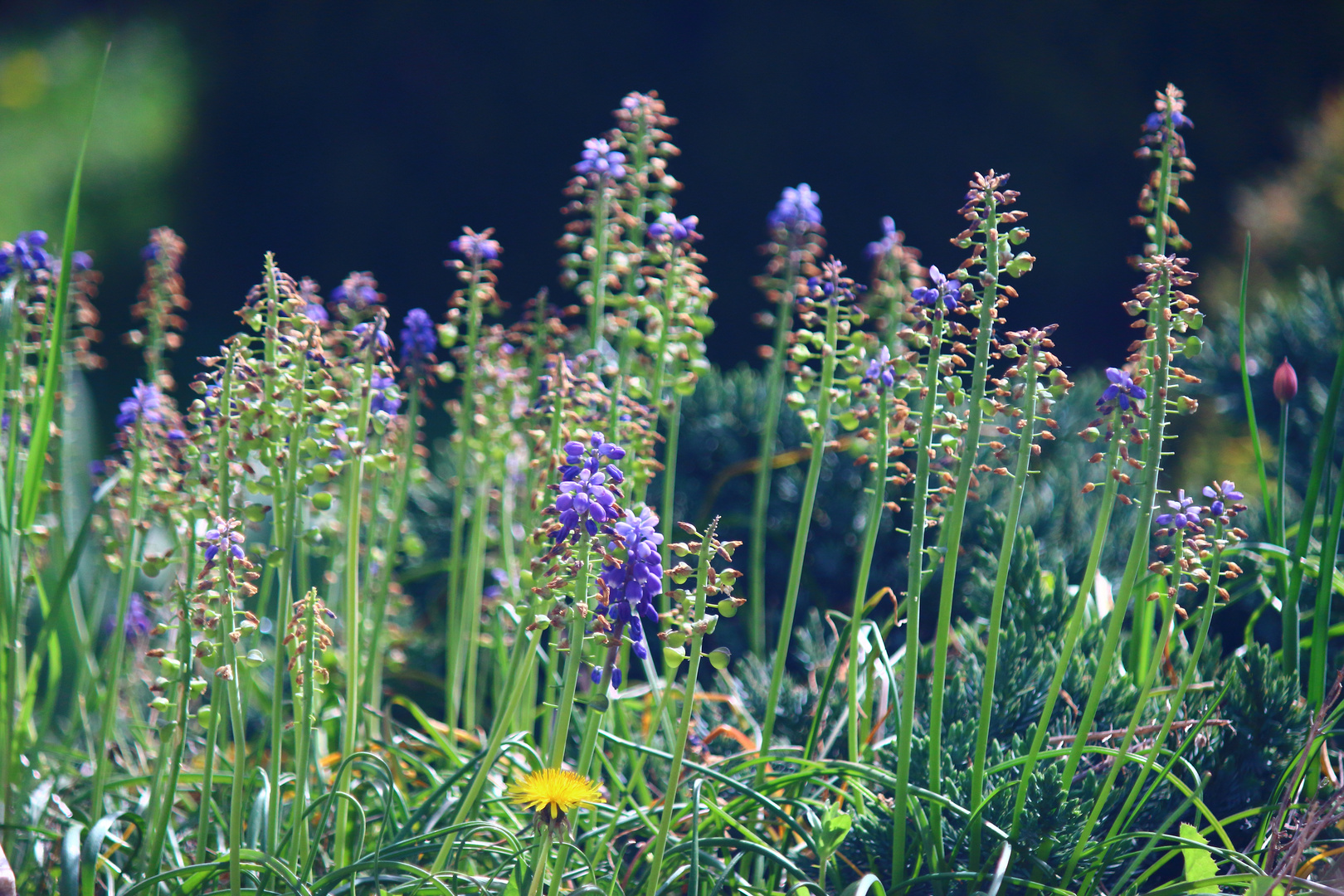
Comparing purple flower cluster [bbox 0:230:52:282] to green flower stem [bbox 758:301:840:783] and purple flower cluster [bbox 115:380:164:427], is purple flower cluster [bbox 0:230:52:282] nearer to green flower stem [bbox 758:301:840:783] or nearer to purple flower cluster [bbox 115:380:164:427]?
purple flower cluster [bbox 115:380:164:427]

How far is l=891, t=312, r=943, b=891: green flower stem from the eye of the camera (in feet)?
4.93

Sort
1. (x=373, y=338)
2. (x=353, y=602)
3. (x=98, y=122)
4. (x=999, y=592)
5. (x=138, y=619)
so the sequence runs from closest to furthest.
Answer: (x=999, y=592)
(x=373, y=338)
(x=353, y=602)
(x=138, y=619)
(x=98, y=122)

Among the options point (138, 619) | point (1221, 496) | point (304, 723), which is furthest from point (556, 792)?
point (138, 619)

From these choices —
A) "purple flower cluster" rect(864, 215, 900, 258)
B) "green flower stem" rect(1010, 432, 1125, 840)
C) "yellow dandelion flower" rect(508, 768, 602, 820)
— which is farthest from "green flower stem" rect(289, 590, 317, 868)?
"purple flower cluster" rect(864, 215, 900, 258)

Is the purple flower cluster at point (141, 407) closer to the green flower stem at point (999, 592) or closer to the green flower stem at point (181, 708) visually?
the green flower stem at point (181, 708)

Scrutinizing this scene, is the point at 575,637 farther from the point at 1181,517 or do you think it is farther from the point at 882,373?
the point at 1181,517

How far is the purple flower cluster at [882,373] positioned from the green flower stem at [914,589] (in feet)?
0.59

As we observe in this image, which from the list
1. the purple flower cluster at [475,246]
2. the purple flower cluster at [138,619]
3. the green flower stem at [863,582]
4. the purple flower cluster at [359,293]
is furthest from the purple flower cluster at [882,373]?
the purple flower cluster at [138,619]

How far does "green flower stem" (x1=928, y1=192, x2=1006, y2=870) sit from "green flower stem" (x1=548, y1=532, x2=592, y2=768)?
51 centimetres

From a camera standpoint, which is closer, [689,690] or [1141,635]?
[689,690]

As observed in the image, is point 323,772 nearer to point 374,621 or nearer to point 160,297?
point 374,621

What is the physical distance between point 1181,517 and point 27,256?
218 centimetres

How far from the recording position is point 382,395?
77.7 inches

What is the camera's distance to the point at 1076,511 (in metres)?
3.02
